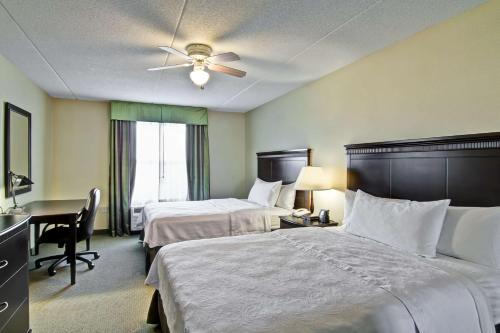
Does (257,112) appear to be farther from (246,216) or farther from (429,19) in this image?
(429,19)

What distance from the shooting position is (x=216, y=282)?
1.50 meters

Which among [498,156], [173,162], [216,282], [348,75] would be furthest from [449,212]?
[173,162]

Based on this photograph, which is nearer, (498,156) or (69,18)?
(498,156)

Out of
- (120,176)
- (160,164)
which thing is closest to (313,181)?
(160,164)

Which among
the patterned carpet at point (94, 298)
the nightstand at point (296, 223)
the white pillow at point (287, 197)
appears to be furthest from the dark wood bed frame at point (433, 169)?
the patterned carpet at point (94, 298)

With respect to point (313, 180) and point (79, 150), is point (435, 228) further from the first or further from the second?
point (79, 150)

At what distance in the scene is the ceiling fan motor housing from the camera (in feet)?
8.80

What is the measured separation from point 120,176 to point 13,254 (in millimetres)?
3517

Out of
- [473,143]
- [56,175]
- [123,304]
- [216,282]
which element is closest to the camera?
[216,282]

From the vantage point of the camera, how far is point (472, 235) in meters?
1.77

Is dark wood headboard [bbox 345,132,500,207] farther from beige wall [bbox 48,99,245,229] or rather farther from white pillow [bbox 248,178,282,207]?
beige wall [bbox 48,99,245,229]

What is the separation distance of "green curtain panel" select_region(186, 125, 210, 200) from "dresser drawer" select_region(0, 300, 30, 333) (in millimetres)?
3749

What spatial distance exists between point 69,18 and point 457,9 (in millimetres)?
2999

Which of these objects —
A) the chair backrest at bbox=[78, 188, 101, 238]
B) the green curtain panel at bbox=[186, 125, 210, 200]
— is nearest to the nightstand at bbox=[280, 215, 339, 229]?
the chair backrest at bbox=[78, 188, 101, 238]
